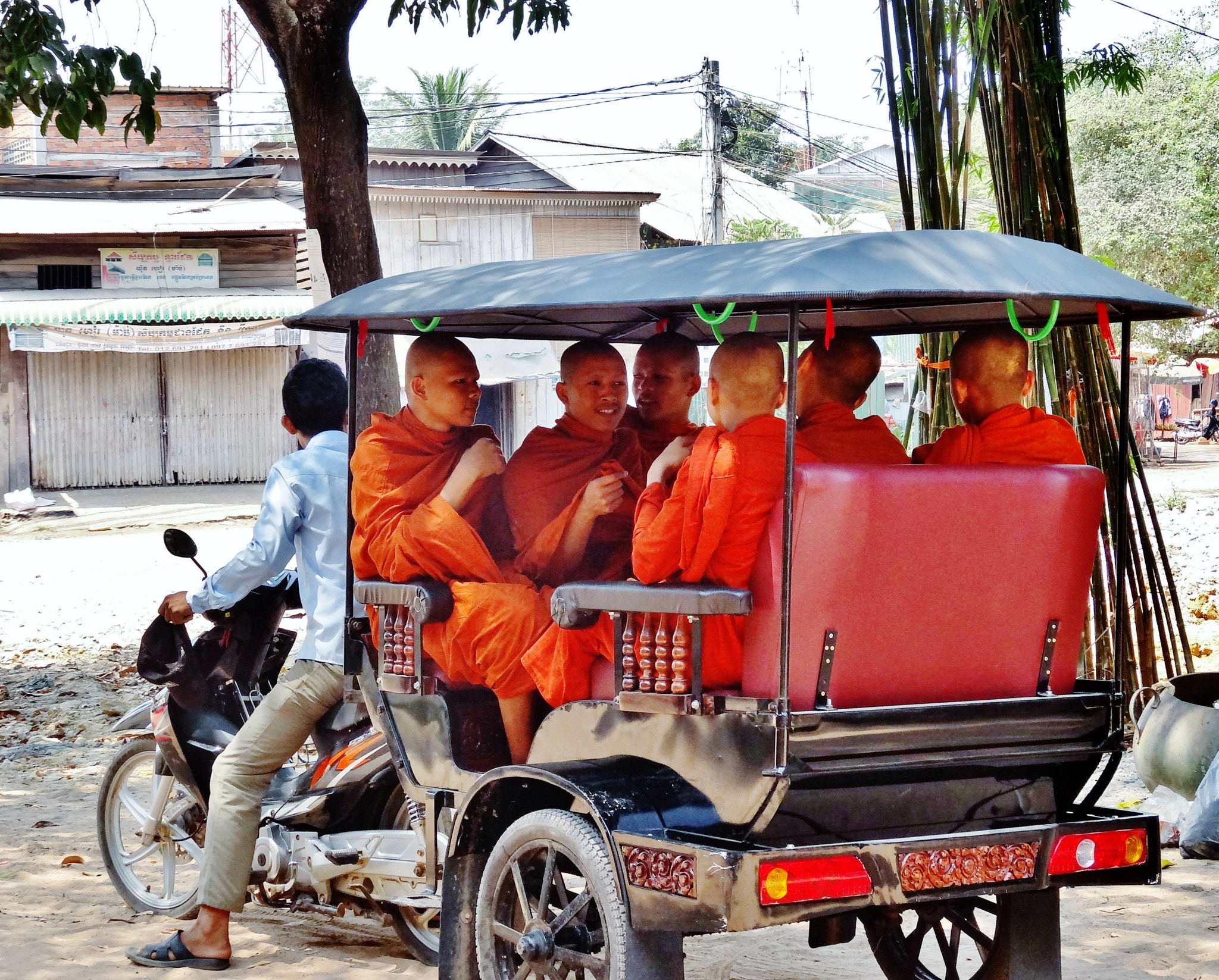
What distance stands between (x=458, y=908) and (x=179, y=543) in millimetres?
1463

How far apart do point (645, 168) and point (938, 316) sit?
2570 cm

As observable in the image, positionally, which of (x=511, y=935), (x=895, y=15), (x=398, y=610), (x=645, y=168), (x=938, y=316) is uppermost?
(x=645, y=168)

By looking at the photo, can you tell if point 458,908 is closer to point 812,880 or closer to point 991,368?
point 812,880

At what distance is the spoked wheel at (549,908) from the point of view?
309cm

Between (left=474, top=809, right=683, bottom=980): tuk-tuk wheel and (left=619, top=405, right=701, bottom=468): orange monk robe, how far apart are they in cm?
145

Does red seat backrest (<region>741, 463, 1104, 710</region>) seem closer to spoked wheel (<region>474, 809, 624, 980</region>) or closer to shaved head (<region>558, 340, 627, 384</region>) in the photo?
spoked wheel (<region>474, 809, 624, 980</region>)

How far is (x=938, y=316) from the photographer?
423 centimetres

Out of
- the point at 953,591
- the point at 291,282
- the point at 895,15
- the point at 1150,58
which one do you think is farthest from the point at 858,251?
the point at 1150,58

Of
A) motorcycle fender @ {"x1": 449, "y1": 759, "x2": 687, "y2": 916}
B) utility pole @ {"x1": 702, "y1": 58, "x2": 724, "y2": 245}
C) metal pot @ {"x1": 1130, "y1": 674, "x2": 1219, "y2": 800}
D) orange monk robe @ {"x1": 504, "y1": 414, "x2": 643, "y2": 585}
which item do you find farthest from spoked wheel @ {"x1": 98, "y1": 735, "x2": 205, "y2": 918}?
utility pole @ {"x1": 702, "y1": 58, "x2": 724, "y2": 245}

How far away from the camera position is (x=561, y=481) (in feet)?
13.7

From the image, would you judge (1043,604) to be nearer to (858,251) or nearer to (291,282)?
(858,251)

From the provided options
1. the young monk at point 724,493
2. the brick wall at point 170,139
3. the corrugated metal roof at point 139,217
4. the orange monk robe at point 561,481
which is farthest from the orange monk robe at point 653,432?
the brick wall at point 170,139

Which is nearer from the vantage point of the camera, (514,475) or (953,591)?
(953,591)

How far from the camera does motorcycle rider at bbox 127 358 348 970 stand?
13.8 ft
